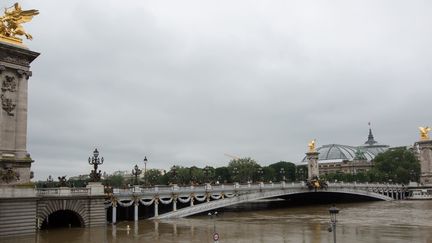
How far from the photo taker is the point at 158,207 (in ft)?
186

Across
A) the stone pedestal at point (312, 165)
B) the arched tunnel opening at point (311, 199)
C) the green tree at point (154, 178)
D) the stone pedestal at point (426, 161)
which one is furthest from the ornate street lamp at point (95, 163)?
the stone pedestal at point (426, 161)

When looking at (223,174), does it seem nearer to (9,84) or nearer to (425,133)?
(425,133)

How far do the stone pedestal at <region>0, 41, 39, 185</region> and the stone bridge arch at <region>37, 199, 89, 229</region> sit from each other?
13.6 ft

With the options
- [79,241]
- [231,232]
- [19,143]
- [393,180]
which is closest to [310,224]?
[231,232]

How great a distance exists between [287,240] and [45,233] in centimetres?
2057

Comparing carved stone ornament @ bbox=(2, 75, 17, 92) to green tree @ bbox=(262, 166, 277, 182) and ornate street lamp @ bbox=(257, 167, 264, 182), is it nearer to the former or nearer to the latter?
ornate street lamp @ bbox=(257, 167, 264, 182)

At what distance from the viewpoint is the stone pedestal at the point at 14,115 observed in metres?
36.1

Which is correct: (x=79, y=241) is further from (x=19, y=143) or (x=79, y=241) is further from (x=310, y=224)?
(x=310, y=224)

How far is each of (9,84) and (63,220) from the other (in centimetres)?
1573

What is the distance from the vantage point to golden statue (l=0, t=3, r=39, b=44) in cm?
3741

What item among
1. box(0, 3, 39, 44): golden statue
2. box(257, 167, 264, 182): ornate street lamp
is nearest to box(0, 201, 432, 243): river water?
box(0, 3, 39, 44): golden statue

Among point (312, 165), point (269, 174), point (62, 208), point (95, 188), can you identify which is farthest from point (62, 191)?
point (269, 174)

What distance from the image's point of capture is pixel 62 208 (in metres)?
41.7

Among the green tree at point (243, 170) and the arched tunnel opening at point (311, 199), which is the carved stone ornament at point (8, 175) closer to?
the arched tunnel opening at point (311, 199)
